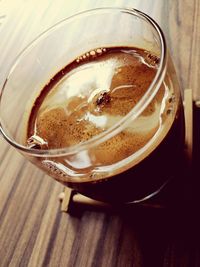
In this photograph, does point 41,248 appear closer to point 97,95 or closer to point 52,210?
point 52,210

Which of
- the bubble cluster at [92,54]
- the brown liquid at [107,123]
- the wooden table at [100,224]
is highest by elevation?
the bubble cluster at [92,54]

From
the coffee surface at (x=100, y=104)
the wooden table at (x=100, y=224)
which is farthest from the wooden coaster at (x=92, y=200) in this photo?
the coffee surface at (x=100, y=104)

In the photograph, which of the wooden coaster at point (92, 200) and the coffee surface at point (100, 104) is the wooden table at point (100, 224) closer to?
the wooden coaster at point (92, 200)

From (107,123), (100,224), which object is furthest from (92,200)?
(107,123)

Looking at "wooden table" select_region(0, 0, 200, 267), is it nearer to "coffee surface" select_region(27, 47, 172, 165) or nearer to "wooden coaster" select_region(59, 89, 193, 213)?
"wooden coaster" select_region(59, 89, 193, 213)

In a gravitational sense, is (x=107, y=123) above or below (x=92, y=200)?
above

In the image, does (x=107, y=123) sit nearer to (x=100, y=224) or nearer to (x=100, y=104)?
(x=100, y=104)

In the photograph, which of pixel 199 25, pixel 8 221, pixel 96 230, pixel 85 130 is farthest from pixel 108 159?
pixel 199 25

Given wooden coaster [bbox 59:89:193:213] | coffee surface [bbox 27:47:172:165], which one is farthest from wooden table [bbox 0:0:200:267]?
coffee surface [bbox 27:47:172:165]
